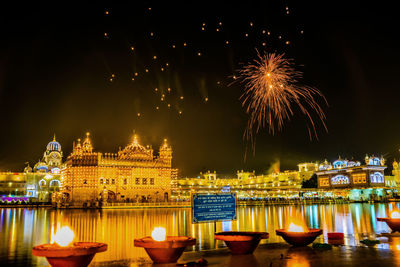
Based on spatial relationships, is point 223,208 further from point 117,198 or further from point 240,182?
point 240,182

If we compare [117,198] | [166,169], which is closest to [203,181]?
[166,169]

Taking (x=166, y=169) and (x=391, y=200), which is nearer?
(x=166, y=169)

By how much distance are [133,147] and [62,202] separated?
1369 cm

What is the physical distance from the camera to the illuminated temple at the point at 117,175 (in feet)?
173

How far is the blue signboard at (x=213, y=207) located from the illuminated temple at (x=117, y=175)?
43560 millimetres

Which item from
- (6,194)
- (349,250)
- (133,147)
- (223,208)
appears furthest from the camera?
(6,194)

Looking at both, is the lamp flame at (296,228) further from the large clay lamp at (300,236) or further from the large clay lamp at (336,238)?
the large clay lamp at (336,238)

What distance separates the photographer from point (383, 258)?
7.63m

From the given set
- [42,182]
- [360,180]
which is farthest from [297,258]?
[42,182]

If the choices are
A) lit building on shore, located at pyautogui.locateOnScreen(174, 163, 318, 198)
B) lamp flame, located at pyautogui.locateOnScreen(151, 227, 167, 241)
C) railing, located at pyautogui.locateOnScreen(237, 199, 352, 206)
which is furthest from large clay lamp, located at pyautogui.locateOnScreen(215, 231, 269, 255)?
lit building on shore, located at pyautogui.locateOnScreen(174, 163, 318, 198)

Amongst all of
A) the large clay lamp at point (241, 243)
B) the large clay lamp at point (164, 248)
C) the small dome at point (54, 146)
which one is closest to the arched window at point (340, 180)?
the small dome at point (54, 146)

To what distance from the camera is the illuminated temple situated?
5266cm

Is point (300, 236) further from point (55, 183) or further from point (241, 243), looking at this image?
point (55, 183)

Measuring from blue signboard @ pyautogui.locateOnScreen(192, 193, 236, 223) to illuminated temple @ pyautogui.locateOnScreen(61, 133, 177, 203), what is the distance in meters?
43.6
